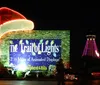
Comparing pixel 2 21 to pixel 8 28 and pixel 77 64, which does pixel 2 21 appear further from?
pixel 77 64

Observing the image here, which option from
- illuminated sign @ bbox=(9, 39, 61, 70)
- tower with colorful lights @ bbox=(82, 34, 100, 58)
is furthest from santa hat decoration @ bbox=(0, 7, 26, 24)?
tower with colorful lights @ bbox=(82, 34, 100, 58)

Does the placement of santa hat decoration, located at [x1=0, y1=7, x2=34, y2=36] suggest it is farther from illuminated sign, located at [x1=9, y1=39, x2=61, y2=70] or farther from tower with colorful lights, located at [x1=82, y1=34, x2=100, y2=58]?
tower with colorful lights, located at [x1=82, y1=34, x2=100, y2=58]

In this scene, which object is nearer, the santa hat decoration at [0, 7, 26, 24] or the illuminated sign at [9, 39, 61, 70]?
the santa hat decoration at [0, 7, 26, 24]

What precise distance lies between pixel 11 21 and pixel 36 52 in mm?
4117

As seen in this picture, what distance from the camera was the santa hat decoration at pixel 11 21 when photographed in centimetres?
4041

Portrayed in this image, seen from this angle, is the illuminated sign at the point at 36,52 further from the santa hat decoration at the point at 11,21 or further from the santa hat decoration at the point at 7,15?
the santa hat decoration at the point at 7,15

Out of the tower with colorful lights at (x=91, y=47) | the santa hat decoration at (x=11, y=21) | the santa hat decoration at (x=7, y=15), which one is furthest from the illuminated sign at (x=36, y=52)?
the tower with colorful lights at (x=91, y=47)

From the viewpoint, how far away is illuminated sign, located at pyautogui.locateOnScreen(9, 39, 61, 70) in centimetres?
4209

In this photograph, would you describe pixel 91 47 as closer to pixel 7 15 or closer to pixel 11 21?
pixel 11 21

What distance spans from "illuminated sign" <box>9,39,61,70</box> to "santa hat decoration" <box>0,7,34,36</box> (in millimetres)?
2036

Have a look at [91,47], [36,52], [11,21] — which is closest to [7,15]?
[11,21]

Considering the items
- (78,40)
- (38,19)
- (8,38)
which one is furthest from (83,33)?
(8,38)

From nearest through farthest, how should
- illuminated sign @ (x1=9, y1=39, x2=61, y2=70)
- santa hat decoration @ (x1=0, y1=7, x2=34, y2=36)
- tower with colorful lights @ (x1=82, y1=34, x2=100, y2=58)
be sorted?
santa hat decoration @ (x1=0, y1=7, x2=34, y2=36) → illuminated sign @ (x1=9, y1=39, x2=61, y2=70) → tower with colorful lights @ (x1=82, y1=34, x2=100, y2=58)

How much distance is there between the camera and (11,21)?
40.4 metres
